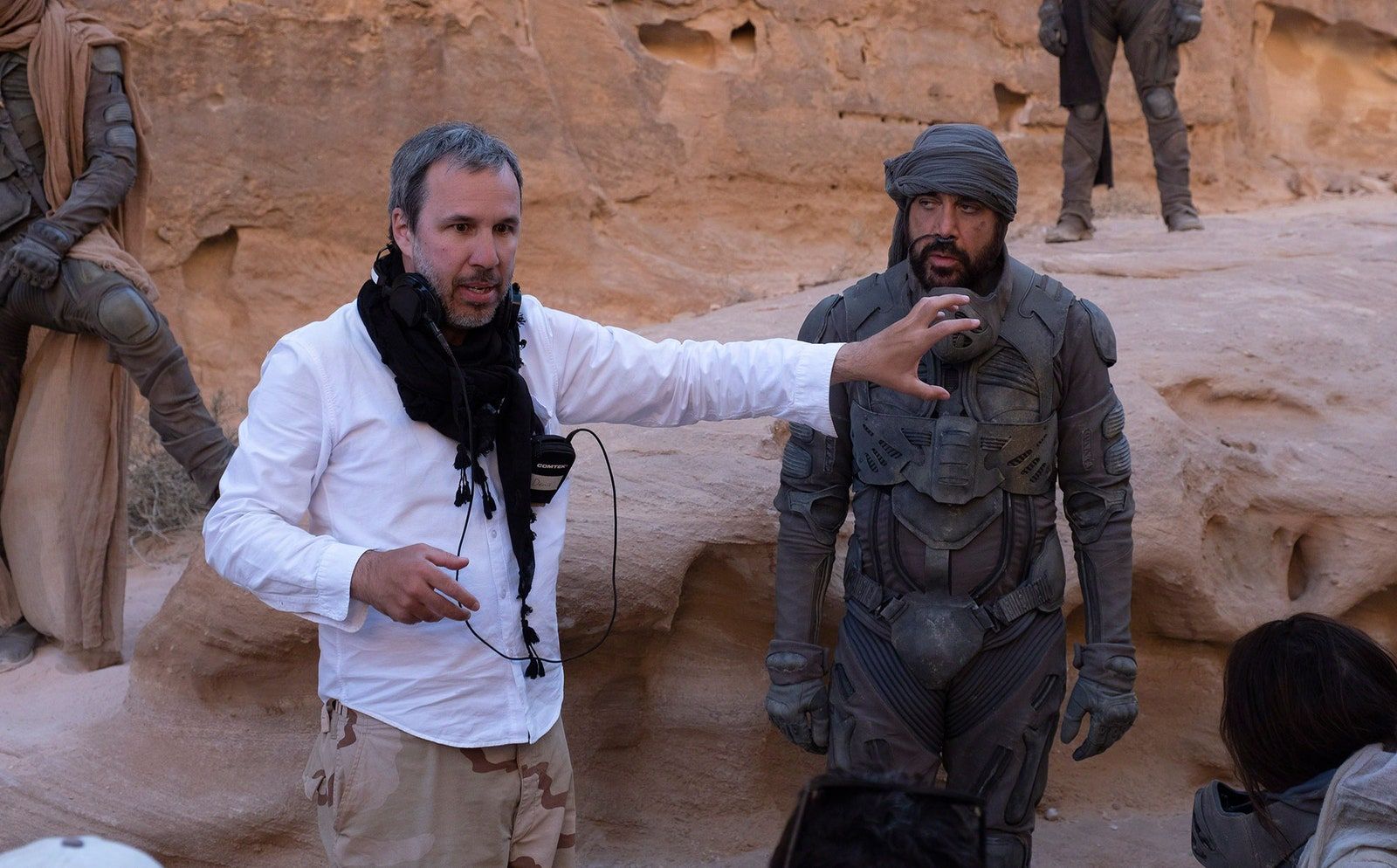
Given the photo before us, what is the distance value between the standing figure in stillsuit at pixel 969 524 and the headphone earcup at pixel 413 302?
3.64ft

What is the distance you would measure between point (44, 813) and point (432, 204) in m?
2.28

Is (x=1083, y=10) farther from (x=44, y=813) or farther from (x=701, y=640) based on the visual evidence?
(x=44, y=813)

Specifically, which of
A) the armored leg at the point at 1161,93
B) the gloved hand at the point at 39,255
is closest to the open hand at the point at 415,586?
the gloved hand at the point at 39,255

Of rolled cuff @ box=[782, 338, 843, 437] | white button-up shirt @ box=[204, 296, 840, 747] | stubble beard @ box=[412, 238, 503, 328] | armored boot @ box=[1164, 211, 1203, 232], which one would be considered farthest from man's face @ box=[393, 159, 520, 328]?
armored boot @ box=[1164, 211, 1203, 232]

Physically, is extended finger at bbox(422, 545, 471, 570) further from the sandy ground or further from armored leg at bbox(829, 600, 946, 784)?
the sandy ground

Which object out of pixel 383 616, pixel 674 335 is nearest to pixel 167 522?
pixel 674 335

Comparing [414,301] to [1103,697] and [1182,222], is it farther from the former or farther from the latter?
[1182,222]

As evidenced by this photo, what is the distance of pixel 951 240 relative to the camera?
3012mm

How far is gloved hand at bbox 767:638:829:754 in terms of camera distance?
314cm

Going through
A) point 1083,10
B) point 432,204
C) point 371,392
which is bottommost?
point 371,392

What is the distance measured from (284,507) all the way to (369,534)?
0.15 m

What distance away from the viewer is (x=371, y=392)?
2383mm

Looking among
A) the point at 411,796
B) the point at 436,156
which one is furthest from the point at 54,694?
the point at 436,156

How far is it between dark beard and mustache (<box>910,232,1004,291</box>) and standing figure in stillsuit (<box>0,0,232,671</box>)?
2634 millimetres
